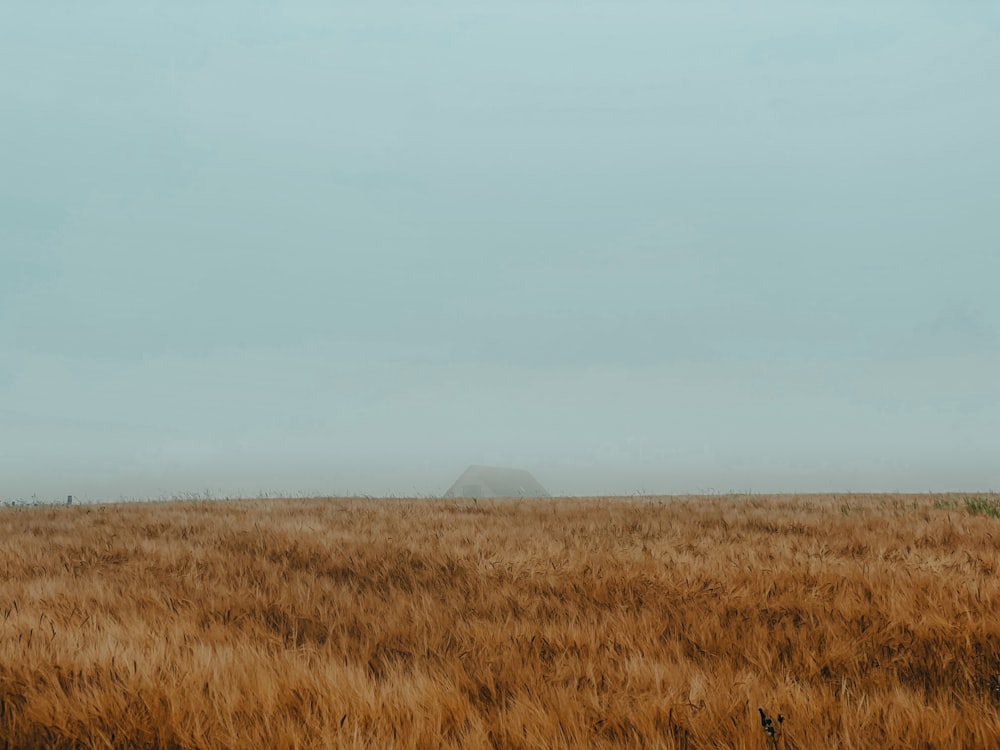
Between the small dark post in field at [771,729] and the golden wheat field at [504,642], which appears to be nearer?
the small dark post in field at [771,729]

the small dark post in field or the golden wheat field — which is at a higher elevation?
the small dark post in field

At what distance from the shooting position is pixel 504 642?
11.6 feet

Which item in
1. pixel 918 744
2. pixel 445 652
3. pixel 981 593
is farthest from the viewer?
pixel 981 593

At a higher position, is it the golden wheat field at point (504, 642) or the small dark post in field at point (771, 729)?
the small dark post in field at point (771, 729)

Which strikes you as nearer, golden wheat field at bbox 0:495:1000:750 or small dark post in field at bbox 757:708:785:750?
small dark post in field at bbox 757:708:785:750

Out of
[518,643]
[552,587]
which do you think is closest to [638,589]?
[552,587]

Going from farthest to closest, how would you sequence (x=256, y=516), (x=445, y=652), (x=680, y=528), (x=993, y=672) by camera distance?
(x=256, y=516)
(x=680, y=528)
(x=445, y=652)
(x=993, y=672)

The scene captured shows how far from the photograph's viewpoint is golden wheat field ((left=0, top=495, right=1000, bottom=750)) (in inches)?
94.2

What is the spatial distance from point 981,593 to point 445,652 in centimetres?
351

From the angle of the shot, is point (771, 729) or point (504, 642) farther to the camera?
point (504, 642)

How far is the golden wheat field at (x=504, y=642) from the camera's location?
239cm

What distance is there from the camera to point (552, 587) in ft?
16.6

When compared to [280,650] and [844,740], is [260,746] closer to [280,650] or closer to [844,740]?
[280,650]

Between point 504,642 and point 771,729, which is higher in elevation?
point 771,729
